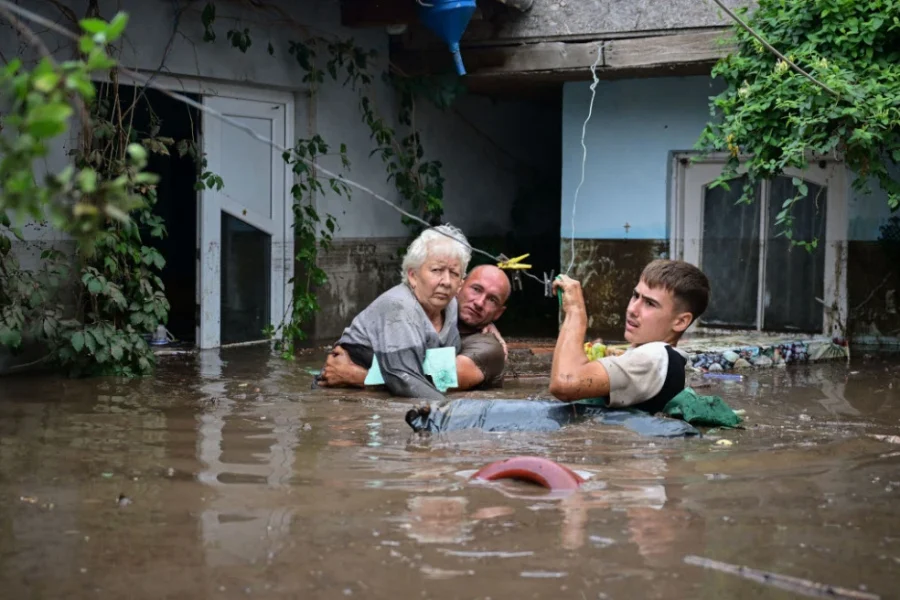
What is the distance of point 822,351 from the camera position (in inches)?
406

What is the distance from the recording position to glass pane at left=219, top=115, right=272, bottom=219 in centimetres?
1054

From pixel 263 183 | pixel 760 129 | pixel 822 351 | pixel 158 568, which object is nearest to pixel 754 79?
pixel 760 129

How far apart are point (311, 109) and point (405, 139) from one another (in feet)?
4.32

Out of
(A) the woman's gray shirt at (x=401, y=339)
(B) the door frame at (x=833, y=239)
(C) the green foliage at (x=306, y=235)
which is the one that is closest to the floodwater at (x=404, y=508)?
(A) the woman's gray shirt at (x=401, y=339)

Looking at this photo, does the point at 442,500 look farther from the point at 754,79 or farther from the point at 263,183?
the point at 263,183

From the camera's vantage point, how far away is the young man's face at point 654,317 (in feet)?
18.7

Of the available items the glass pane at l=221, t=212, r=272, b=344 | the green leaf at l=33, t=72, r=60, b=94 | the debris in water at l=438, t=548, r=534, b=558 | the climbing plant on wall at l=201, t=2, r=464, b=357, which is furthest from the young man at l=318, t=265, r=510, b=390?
the green leaf at l=33, t=72, r=60, b=94

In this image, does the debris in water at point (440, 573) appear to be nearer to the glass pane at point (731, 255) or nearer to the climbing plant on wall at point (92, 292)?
the climbing plant on wall at point (92, 292)

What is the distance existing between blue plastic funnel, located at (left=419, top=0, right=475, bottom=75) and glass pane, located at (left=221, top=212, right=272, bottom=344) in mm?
2471

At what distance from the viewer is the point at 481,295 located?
7.65 m

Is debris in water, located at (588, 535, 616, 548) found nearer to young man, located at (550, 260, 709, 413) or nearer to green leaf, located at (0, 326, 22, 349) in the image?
young man, located at (550, 260, 709, 413)

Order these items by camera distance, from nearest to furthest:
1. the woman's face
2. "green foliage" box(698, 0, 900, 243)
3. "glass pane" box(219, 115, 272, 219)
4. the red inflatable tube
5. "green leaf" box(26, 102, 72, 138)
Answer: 1. "green leaf" box(26, 102, 72, 138)
2. the red inflatable tube
3. the woman's face
4. "green foliage" box(698, 0, 900, 243)
5. "glass pane" box(219, 115, 272, 219)

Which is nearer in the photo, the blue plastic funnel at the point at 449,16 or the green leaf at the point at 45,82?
the green leaf at the point at 45,82

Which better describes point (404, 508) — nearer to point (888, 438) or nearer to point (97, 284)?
point (888, 438)
